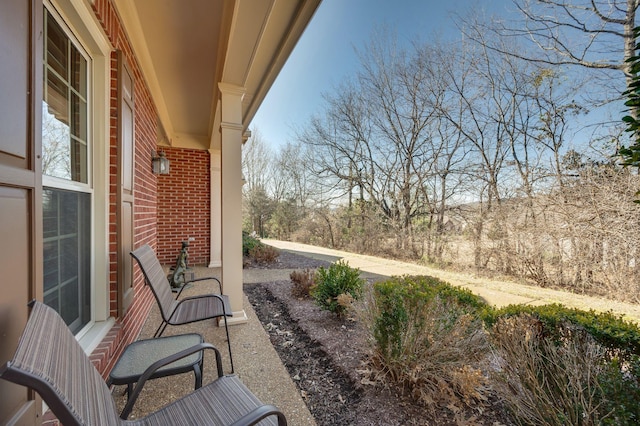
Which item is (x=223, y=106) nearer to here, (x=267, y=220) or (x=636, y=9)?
(x=636, y=9)

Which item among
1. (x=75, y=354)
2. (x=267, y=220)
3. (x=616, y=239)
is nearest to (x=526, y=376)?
(x=75, y=354)

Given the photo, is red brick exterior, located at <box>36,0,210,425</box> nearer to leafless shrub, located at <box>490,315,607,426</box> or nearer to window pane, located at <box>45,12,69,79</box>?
window pane, located at <box>45,12,69,79</box>

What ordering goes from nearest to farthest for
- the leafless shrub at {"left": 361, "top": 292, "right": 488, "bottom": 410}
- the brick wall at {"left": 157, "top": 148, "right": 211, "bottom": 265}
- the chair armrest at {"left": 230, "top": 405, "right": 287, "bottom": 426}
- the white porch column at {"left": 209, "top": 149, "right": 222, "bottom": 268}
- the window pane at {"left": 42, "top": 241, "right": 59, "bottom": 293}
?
1. the chair armrest at {"left": 230, "top": 405, "right": 287, "bottom": 426}
2. the window pane at {"left": 42, "top": 241, "right": 59, "bottom": 293}
3. the leafless shrub at {"left": 361, "top": 292, "right": 488, "bottom": 410}
4. the brick wall at {"left": 157, "top": 148, "right": 211, "bottom": 265}
5. the white porch column at {"left": 209, "top": 149, "right": 222, "bottom": 268}

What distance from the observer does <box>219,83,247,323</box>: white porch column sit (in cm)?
292

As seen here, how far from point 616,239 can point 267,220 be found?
13083mm

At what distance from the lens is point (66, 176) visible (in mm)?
1596

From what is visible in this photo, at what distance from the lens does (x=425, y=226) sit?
29.1 feet

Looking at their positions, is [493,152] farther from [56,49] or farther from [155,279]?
[56,49]

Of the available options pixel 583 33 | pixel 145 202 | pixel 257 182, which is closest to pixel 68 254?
pixel 145 202

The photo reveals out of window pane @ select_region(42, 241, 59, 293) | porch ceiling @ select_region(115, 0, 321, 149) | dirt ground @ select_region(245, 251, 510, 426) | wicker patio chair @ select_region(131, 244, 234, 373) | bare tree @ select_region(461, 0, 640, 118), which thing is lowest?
dirt ground @ select_region(245, 251, 510, 426)

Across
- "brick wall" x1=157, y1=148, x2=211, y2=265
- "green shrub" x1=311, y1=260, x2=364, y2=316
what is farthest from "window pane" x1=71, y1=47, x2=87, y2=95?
"brick wall" x1=157, y1=148, x2=211, y2=265

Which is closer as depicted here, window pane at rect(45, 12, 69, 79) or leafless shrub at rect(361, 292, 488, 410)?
window pane at rect(45, 12, 69, 79)

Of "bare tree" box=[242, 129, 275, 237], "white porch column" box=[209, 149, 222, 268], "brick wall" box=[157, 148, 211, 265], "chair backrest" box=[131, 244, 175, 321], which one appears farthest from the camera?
"bare tree" box=[242, 129, 275, 237]

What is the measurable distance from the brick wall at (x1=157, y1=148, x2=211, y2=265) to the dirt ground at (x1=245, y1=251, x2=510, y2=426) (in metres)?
2.81
